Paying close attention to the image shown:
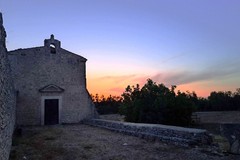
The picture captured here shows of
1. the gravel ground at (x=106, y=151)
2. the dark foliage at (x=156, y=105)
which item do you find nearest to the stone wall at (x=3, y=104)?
the gravel ground at (x=106, y=151)

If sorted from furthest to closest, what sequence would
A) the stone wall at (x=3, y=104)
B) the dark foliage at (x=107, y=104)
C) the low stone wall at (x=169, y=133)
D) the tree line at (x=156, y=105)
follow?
the dark foliage at (x=107, y=104), the tree line at (x=156, y=105), the low stone wall at (x=169, y=133), the stone wall at (x=3, y=104)

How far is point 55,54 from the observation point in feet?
74.0

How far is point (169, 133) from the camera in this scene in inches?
460

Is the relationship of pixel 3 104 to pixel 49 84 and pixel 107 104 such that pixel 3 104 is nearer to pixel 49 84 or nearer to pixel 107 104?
pixel 49 84

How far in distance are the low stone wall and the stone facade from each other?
7.33m

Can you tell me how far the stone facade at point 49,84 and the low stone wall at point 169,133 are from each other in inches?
289

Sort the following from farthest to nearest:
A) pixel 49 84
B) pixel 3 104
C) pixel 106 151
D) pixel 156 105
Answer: pixel 49 84 → pixel 156 105 → pixel 106 151 → pixel 3 104

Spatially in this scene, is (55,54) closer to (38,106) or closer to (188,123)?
(38,106)

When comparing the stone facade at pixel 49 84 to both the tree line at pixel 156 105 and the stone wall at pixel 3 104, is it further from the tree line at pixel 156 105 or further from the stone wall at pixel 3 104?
the stone wall at pixel 3 104

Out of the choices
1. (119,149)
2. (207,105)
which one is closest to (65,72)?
(119,149)

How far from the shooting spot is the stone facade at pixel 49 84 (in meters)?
21.2

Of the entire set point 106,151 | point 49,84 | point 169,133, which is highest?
point 49,84

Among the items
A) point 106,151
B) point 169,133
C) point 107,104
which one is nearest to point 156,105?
point 169,133

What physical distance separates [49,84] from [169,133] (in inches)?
502
